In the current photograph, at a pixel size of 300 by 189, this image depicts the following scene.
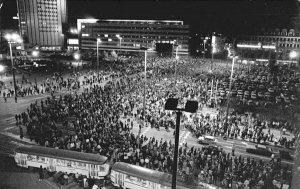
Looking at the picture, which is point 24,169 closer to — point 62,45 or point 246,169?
point 246,169

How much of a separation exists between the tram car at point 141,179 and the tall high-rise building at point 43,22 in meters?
102

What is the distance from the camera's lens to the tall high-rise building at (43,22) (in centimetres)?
10612

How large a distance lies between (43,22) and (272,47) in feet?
336

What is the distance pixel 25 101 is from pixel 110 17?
339 feet

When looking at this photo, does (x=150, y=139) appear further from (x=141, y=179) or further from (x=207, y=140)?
(x=141, y=179)

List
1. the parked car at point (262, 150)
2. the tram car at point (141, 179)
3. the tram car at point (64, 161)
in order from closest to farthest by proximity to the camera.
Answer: the tram car at point (141, 179)
the tram car at point (64, 161)
the parked car at point (262, 150)

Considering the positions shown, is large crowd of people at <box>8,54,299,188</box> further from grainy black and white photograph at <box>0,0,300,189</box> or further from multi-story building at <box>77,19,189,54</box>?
multi-story building at <box>77,19,189,54</box>

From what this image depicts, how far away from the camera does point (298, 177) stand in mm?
13938

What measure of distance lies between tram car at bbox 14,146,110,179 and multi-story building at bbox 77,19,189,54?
94.4 metres

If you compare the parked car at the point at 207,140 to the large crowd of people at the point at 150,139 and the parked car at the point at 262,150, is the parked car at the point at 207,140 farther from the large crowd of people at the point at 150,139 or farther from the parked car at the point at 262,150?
the parked car at the point at 262,150

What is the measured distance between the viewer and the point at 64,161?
13.9 m

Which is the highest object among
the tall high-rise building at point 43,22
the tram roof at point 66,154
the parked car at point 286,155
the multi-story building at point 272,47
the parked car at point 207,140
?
the tall high-rise building at point 43,22

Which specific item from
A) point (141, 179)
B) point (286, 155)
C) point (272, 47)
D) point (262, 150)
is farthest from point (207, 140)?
point (272, 47)

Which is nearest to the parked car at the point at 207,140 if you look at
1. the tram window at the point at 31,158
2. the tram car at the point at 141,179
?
the tram car at the point at 141,179
